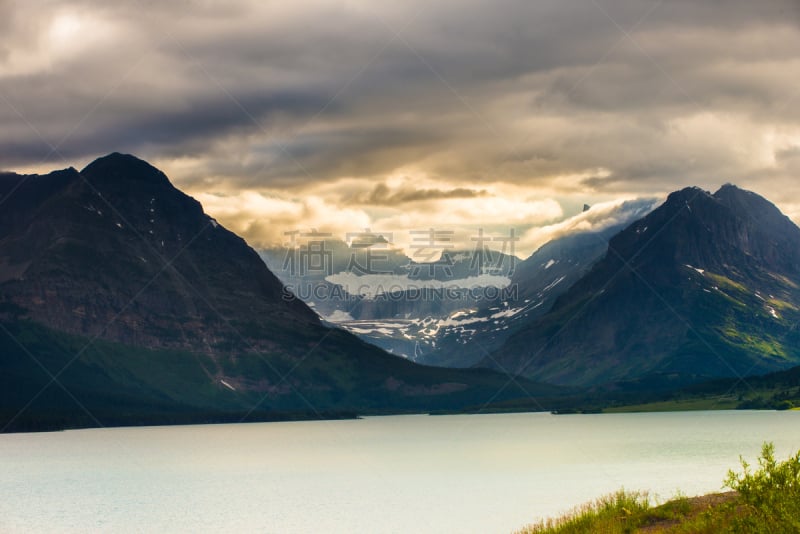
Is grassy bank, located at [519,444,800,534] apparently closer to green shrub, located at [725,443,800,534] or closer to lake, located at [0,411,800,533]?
green shrub, located at [725,443,800,534]

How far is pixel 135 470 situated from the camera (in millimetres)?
182625

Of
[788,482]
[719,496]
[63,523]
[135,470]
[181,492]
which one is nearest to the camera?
[788,482]

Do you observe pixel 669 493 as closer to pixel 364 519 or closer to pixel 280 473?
pixel 364 519

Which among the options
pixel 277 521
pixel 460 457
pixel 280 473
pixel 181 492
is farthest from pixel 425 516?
pixel 460 457

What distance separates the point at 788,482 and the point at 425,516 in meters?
48.9

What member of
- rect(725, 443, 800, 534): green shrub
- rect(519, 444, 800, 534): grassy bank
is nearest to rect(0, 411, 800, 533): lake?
rect(519, 444, 800, 534): grassy bank

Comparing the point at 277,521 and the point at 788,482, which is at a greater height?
the point at 788,482

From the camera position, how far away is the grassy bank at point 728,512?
55906mm

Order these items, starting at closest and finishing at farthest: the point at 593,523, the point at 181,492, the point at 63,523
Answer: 1. the point at 593,523
2. the point at 63,523
3. the point at 181,492

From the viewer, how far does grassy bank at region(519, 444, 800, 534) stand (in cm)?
5591

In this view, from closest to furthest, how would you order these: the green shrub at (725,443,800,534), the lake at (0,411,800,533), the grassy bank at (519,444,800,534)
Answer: the green shrub at (725,443,800,534) < the grassy bank at (519,444,800,534) < the lake at (0,411,800,533)

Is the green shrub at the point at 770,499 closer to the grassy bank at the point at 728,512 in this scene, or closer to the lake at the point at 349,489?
the grassy bank at the point at 728,512

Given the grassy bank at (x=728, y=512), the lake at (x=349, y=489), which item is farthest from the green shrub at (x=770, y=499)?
the lake at (x=349, y=489)

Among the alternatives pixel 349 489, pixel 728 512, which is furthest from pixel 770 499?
pixel 349 489
